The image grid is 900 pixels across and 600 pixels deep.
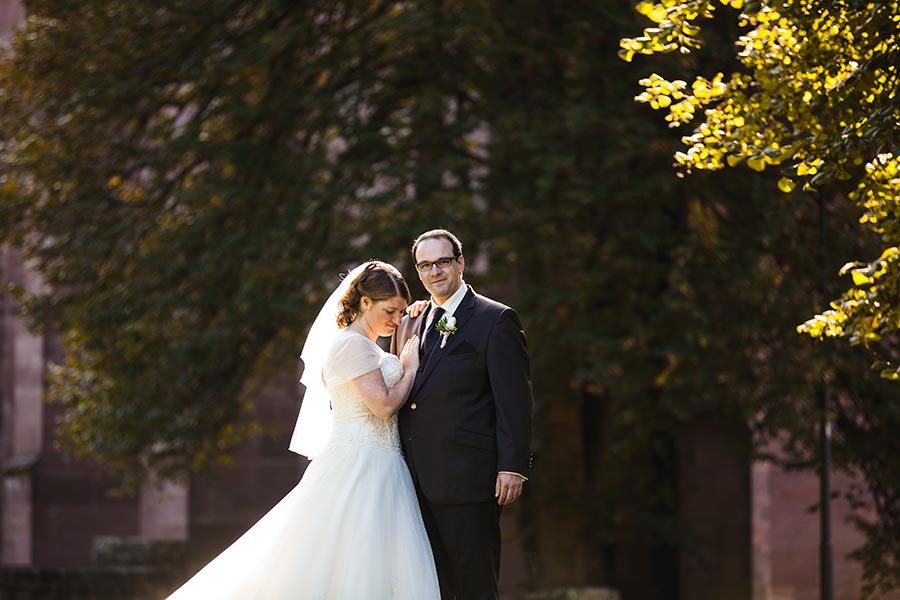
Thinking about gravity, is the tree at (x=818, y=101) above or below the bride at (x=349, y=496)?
above

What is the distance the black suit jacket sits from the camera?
23.1 feet

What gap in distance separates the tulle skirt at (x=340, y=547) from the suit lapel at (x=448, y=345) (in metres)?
0.46

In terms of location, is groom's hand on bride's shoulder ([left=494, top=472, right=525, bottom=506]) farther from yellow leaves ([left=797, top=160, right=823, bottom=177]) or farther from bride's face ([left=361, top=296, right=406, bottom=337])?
yellow leaves ([left=797, top=160, right=823, bottom=177])

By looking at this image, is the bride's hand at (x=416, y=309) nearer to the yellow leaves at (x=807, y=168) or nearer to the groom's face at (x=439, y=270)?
the groom's face at (x=439, y=270)

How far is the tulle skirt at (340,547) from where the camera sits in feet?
23.3

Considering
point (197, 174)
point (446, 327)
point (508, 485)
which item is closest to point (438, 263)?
point (446, 327)

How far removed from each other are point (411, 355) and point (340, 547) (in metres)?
1.03

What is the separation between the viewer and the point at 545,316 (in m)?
13.6

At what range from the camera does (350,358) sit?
7496mm

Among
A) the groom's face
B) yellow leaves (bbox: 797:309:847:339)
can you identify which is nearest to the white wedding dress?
the groom's face

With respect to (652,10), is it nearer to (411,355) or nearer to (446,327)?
(446,327)

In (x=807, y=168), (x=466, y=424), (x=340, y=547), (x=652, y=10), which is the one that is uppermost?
(x=652, y=10)

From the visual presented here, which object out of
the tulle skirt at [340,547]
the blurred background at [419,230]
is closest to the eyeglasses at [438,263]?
the tulle skirt at [340,547]

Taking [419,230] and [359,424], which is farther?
[419,230]
